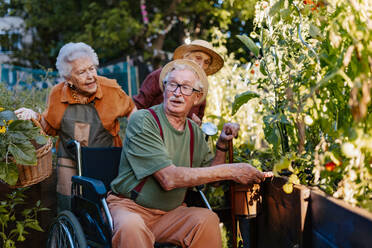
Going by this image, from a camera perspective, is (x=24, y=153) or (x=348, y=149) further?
(x=24, y=153)

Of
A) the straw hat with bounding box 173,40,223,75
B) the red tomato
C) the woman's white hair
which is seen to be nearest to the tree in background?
the straw hat with bounding box 173,40,223,75

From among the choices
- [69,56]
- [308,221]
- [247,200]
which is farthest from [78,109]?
[308,221]

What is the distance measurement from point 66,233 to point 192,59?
62.0 inches

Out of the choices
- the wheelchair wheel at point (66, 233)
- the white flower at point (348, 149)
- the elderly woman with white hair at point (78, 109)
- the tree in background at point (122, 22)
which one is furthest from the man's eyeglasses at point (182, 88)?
the tree in background at point (122, 22)

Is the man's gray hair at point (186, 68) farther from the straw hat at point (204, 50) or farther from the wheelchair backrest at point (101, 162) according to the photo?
the straw hat at point (204, 50)

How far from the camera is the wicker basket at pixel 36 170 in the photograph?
2223 millimetres

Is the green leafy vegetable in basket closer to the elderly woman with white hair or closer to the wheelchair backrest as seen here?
the wheelchair backrest

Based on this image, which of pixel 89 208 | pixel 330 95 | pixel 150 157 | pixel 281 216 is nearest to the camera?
pixel 330 95

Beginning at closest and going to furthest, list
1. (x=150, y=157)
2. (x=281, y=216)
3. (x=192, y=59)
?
(x=281, y=216) → (x=150, y=157) → (x=192, y=59)

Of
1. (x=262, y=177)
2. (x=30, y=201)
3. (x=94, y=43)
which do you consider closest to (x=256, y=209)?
(x=262, y=177)

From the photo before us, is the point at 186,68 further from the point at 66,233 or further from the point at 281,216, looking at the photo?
the point at 66,233

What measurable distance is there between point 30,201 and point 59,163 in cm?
34

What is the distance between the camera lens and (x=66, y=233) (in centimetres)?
208

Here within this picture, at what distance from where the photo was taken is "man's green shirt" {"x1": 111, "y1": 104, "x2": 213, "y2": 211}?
1.97 meters
